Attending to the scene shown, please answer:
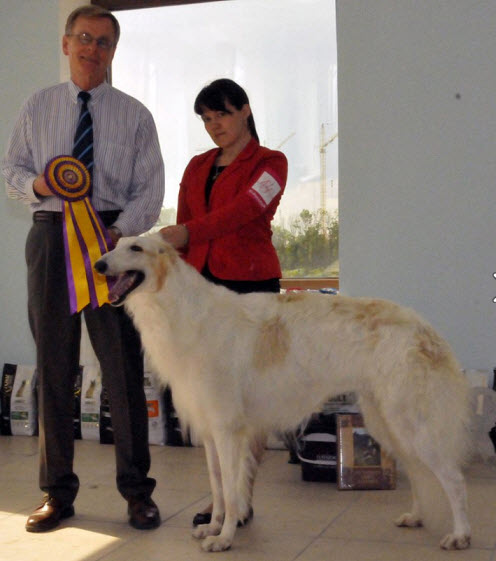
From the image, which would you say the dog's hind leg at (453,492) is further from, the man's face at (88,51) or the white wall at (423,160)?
the man's face at (88,51)

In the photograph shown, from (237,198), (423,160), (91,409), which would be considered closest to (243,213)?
(237,198)

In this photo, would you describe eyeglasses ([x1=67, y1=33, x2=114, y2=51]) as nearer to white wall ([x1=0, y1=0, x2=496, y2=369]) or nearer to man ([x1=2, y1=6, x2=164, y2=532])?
man ([x1=2, y1=6, x2=164, y2=532])

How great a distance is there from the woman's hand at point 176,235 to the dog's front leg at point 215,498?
733 mm

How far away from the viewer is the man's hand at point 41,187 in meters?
2.96

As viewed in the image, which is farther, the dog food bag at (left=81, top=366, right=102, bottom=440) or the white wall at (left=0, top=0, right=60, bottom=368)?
the white wall at (left=0, top=0, right=60, bottom=368)

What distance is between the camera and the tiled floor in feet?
9.21

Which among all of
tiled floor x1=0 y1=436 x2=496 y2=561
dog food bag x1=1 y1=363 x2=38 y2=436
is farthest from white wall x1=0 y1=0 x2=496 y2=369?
dog food bag x1=1 y1=363 x2=38 y2=436

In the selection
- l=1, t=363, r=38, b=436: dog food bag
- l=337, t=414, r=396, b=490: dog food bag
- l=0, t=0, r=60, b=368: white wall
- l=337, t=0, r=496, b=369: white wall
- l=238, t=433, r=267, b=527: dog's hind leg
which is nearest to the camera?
l=238, t=433, r=267, b=527: dog's hind leg

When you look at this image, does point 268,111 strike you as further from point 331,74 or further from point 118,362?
point 118,362

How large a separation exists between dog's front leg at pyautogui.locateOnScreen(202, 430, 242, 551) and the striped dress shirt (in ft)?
2.89

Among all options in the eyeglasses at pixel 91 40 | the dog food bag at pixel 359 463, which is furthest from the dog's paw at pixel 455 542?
the eyeglasses at pixel 91 40

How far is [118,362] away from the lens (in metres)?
3.08

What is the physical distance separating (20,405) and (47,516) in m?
1.95

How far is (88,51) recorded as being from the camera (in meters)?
3.07
